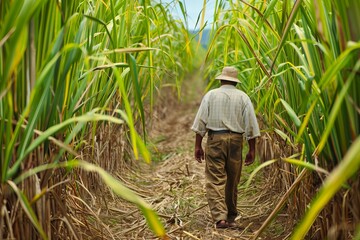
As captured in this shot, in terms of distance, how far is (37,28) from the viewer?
1965 mm

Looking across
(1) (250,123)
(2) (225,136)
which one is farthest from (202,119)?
(1) (250,123)

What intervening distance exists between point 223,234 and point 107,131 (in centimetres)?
109

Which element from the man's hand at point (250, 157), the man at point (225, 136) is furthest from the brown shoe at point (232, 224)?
the man's hand at point (250, 157)

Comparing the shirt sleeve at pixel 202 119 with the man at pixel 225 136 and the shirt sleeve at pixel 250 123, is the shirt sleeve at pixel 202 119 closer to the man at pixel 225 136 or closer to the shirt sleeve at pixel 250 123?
the man at pixel 225 136

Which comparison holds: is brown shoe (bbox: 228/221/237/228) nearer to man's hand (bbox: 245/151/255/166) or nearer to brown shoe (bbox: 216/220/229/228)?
brown shoe (bbox: 216/220/229/228)

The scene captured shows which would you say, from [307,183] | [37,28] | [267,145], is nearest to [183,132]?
[267,145]

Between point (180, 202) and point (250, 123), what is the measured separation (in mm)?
759

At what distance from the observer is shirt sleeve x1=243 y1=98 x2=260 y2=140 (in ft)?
11.3

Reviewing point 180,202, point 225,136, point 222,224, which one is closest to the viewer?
point 222,224

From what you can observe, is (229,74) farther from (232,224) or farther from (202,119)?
(232,224)

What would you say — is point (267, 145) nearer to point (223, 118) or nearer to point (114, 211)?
point (223, 118)

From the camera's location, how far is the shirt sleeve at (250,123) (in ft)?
11.3

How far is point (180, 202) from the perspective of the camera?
3752 millimetres

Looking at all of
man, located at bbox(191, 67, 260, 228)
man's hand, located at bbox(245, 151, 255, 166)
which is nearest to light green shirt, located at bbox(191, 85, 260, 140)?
man, located at bbox(191, 67, 260, 228)
